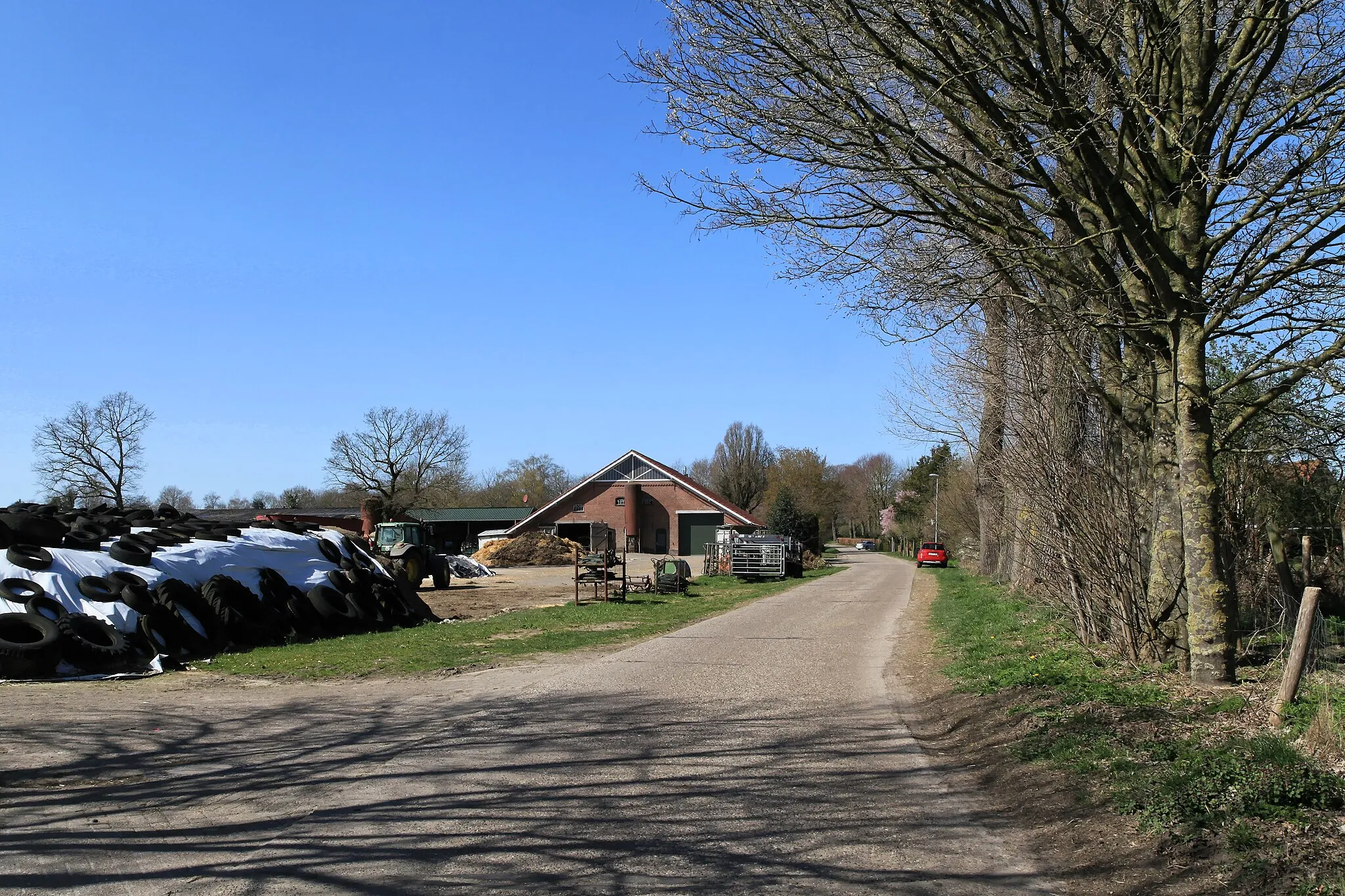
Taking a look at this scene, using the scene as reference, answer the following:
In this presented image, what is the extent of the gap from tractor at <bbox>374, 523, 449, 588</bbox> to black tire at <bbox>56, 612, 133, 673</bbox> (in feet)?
50.4

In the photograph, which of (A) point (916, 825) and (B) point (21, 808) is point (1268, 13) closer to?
(A) point (916, 825)

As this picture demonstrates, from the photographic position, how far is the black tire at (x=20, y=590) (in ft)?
43.9

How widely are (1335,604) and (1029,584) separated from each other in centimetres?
461

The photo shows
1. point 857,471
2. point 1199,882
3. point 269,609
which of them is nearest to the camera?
point 1199,882

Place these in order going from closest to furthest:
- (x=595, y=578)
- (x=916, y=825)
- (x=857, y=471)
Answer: (x=916, y=825)
(x=595, y=578)
(x=857, y=471)

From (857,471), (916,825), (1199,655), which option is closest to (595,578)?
(1199,655)

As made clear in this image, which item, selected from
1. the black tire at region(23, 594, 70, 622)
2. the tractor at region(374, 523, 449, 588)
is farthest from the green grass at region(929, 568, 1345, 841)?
the tractor at region(374, 523, 449, 588)

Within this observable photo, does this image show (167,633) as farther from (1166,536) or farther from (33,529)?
(1166,536)

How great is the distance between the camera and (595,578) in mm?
27016

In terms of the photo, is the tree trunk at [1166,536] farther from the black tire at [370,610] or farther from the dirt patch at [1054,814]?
the black tire at [370,610]

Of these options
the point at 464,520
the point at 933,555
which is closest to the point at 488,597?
the point at 933,555

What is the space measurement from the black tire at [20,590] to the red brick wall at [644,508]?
179 feet

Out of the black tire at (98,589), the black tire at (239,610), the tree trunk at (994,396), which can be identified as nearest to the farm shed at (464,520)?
the black tire at (239,610)

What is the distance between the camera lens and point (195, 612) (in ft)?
50.7
